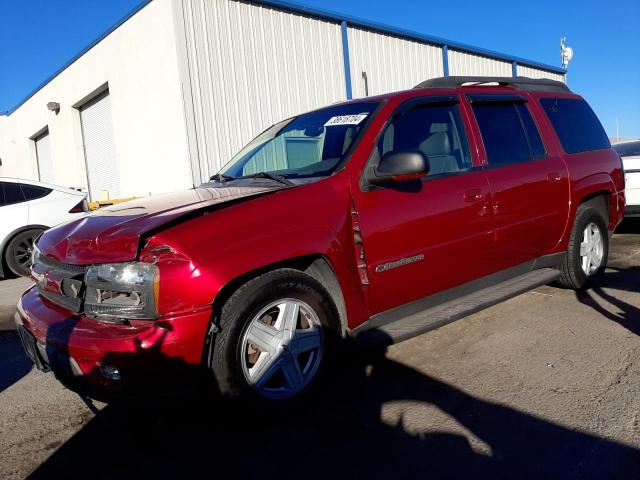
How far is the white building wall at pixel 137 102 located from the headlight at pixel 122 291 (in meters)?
7.52

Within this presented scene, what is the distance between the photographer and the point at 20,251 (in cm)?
770

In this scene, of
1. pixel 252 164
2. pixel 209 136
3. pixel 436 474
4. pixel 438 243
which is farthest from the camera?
pixel 209 136

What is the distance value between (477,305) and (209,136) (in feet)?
24.9

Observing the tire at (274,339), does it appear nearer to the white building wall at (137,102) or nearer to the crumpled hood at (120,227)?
the crumpled hood at (120,227)

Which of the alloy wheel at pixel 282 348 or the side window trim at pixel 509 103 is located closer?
the alloy wheel at pixel 282 348

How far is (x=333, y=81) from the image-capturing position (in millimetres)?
11906

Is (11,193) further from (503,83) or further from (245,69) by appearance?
(503,83)

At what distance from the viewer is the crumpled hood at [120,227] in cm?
237

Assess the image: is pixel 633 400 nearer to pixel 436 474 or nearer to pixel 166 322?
pixel 436 474

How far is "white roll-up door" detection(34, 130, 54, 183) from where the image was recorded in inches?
741

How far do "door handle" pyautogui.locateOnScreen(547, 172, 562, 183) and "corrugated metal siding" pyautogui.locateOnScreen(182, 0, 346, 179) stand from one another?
22.8ft

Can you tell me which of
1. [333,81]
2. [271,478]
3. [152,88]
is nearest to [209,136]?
[152,88]

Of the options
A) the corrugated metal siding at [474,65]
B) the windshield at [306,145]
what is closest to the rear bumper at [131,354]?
the windshield at [306,145]

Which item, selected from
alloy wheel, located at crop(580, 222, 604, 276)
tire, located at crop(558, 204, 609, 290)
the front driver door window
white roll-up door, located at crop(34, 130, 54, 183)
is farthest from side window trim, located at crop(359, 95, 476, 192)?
white roll-up door, located at crop(34, 130, 54, 183)
